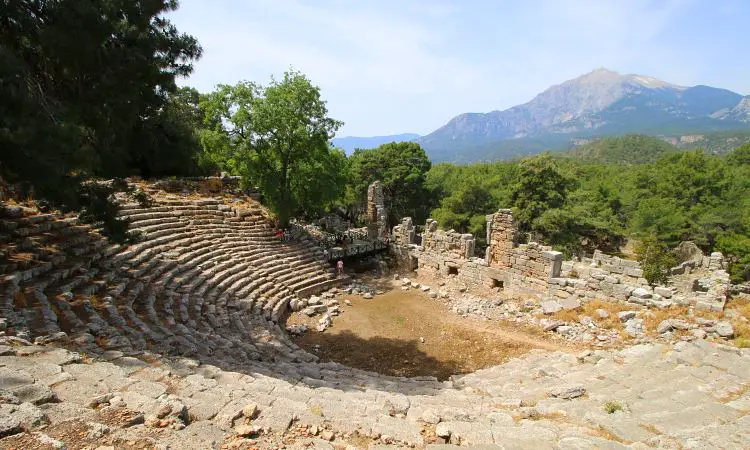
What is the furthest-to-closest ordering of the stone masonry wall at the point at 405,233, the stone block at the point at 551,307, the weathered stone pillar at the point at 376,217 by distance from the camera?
the weathered stone pillar at the point at 376,217, the stone masonry wall at the point at 405,233, the stone block at the point at 551,307

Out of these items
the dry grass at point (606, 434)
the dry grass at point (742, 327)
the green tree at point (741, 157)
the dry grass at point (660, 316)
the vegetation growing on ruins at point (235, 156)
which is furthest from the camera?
the green tree at point (741, 157)

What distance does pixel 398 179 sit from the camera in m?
34.8

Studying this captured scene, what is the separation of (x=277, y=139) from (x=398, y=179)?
17637 millimetres

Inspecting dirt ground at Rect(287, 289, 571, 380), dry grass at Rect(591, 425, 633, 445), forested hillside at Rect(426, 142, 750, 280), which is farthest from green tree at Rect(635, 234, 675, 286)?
dry grass at Rect(591, 425, 633, 445)

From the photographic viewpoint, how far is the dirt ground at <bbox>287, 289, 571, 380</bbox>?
11.4 metres

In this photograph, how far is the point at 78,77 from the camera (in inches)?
297

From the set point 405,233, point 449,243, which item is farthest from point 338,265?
point 449,243

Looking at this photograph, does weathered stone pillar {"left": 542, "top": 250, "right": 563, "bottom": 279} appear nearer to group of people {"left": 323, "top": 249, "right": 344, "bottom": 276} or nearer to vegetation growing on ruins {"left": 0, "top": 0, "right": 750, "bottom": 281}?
group of people {"left": 323, "top": 249, "right": 344, "bottom": 276}

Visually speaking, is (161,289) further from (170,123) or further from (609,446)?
(170,123)

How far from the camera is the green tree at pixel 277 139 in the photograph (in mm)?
17931

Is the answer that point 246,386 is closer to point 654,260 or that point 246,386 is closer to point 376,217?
point 376,217

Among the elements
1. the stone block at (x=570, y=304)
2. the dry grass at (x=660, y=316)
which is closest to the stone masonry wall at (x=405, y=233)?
the stone block at (x=570, y=304)

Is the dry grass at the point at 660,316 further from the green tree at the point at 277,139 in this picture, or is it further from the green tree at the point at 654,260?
the green tree at the point at 277,139

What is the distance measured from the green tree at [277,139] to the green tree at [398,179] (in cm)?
1568
